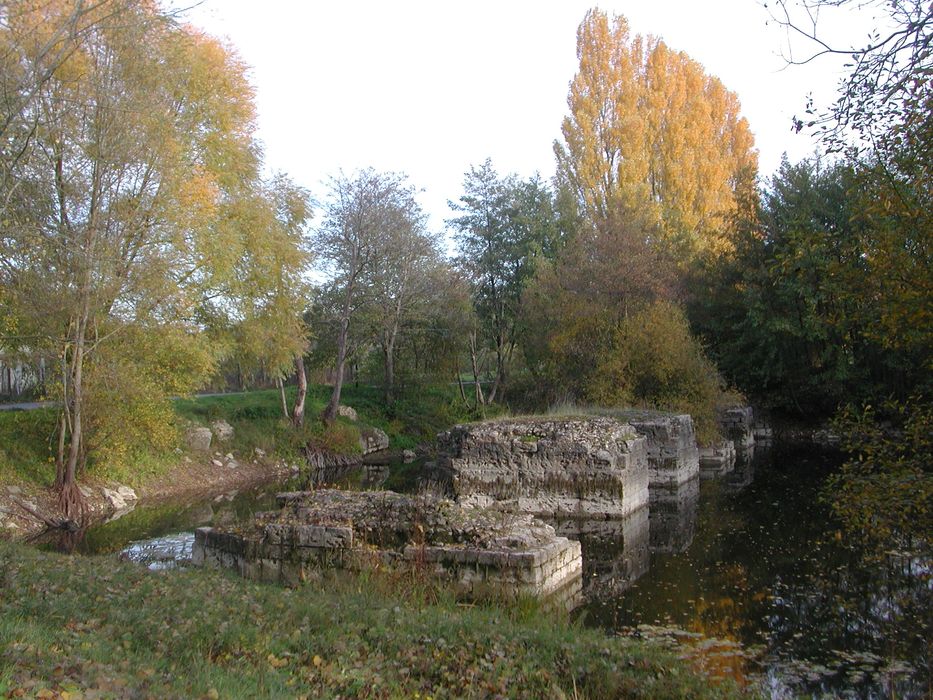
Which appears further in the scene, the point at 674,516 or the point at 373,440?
the point at 373,440

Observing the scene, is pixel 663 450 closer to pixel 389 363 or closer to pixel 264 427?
pixel 264 427

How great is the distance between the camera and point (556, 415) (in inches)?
703

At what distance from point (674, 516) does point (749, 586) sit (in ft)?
19.2

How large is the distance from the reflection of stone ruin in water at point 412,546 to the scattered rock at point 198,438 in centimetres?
1195

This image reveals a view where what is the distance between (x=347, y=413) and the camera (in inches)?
1165

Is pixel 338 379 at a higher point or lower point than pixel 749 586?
higher

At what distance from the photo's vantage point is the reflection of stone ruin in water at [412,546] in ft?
30.0

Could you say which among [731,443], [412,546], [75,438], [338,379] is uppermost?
[338,379]

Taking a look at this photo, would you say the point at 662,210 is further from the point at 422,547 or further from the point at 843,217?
the point at 422,547

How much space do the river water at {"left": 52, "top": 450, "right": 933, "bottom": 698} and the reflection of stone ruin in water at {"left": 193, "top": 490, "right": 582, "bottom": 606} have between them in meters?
0.68

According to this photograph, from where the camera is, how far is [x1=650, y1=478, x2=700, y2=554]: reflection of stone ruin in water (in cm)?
1340

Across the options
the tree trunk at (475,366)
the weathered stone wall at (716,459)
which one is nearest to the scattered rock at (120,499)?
the weathered stone wall at (716,459)

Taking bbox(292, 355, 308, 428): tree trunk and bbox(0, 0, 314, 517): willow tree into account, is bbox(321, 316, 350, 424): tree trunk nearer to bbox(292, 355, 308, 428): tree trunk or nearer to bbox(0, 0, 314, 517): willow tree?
bbox(292, 355, 308, 428): tree trunk

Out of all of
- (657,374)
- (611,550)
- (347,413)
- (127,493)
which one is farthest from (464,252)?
(611,550)
